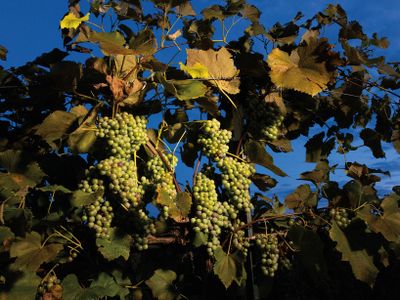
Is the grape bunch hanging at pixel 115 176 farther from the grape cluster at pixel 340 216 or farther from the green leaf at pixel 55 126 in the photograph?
the grape cluster at pixel 340 216

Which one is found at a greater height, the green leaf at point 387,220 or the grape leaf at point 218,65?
the grape leaf at point 218,65

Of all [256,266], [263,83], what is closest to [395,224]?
[256,266]

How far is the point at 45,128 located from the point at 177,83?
447mm

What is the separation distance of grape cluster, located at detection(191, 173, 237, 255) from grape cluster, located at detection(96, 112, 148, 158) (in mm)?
244

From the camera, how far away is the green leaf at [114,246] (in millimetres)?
1324

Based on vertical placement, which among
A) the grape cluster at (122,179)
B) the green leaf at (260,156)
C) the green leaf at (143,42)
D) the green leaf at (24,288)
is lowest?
the green leaf at (24,288)

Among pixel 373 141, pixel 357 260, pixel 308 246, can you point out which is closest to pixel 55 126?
pixel 308 246

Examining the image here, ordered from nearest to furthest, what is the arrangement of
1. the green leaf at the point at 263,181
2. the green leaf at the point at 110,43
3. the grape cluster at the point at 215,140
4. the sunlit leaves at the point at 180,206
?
the green leaf at the point at 110,43
the sunlit leaves at the point at 180,206
the grape cluster at the point at 215,140
the green leaf at the point at 263,181

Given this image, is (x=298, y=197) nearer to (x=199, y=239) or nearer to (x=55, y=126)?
(x=199, y=239)

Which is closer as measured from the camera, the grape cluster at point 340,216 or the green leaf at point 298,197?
the grape cluster at point 340,216

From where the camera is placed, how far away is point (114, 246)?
1363mm

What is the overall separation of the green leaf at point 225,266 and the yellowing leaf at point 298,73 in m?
0.59

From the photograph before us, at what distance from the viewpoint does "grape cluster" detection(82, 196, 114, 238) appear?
53.7 inches

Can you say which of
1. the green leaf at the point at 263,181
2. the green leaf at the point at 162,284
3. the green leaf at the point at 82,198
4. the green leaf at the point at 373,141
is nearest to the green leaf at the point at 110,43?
the green leaf at the point at 82,198
